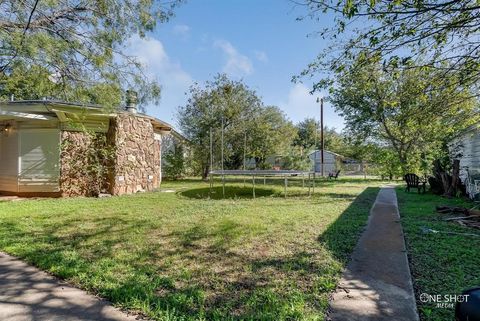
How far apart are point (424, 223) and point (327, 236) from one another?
8.62 feet

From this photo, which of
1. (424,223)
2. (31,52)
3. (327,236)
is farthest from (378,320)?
(31,52)

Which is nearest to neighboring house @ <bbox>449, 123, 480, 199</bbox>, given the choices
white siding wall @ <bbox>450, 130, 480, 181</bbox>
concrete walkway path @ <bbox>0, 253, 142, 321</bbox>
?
white siding wall @ <bbox>450, 130, 480, 181</bbox>

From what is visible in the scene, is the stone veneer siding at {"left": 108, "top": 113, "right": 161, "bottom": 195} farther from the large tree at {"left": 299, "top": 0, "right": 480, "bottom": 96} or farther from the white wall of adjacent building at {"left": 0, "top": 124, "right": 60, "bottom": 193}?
the large tree at {"left": 299, "top": 0, "right": 480, "bottom": 96}

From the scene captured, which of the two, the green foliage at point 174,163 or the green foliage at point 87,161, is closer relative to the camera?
the green foliage at point 87,161

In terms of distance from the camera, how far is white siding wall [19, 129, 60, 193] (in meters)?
10.4

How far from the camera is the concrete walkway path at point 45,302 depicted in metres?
2.56

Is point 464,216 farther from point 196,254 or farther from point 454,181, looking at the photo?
point 196,254

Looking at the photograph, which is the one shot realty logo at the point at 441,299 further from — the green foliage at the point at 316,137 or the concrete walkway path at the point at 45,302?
the green foliage at the point at 316,137

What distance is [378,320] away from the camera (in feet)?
8.02

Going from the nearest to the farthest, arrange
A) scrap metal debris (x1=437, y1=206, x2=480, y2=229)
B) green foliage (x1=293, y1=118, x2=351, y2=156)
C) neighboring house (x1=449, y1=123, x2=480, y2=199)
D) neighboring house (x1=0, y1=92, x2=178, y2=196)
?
scrap metal debris (x1=437, y1=206, x2=480, y2=229) → neighboring house (x1=449, y1=123, x2=480, y2=199) → neighboring house (x1=0, y1=92, x2=178, y2=196) → green foliage (x1=293, y1=118, x2=351, y2=156)

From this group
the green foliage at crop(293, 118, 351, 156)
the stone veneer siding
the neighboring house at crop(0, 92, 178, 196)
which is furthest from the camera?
the green foliage at crop(293, 118, 351, 156)

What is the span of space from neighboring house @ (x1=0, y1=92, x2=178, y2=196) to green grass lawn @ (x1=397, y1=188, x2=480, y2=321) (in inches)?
347

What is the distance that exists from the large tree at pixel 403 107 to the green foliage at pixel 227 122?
6.05m

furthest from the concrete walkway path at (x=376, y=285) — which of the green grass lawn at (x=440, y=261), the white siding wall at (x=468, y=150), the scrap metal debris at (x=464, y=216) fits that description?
the white siding wall at (x=468, y=150)
